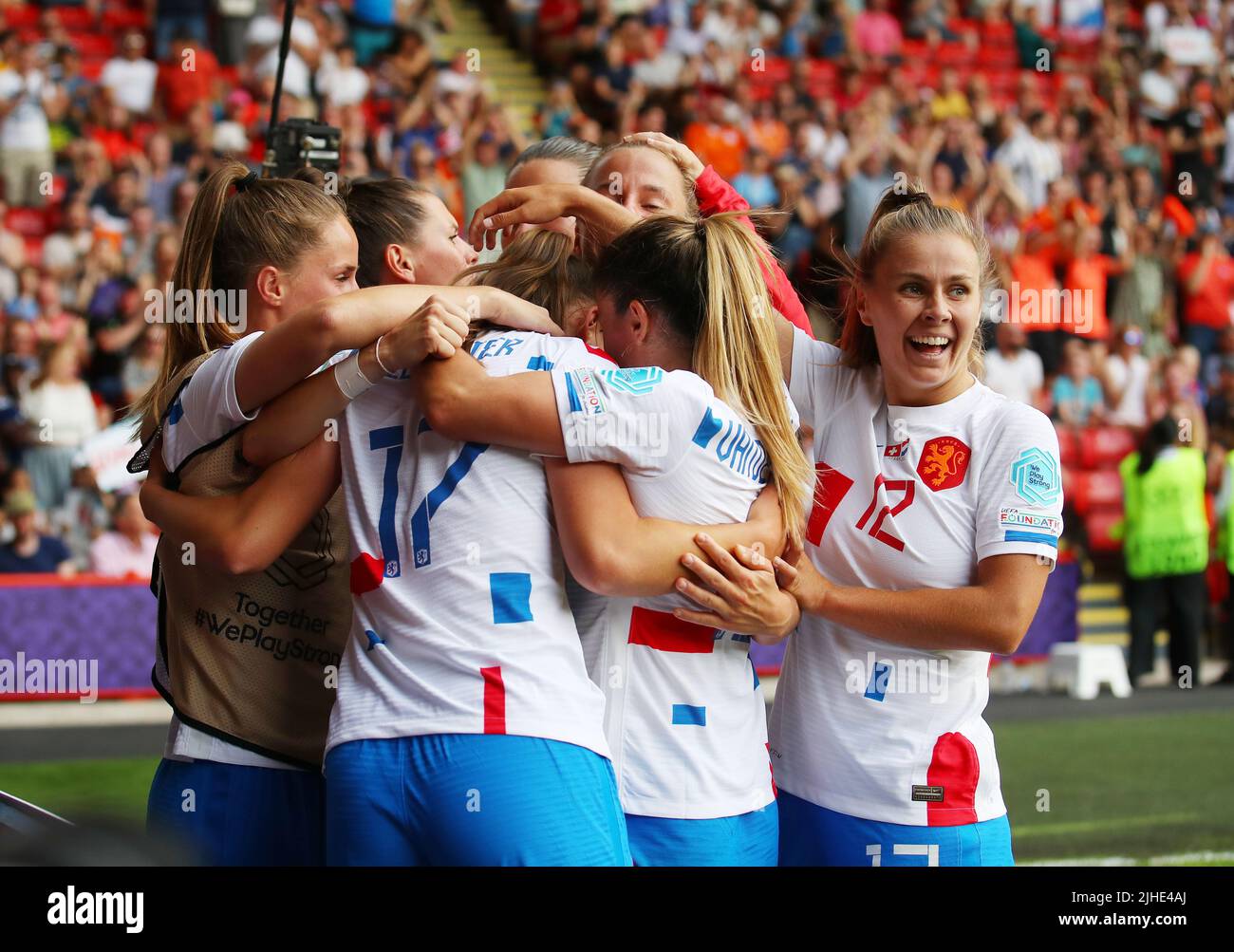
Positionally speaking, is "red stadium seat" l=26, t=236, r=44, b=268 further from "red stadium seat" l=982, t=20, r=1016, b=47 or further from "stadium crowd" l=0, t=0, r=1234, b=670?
"red stadium seat" l=982, t=20, r=1016, b=47

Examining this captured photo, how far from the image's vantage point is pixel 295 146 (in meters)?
3.82

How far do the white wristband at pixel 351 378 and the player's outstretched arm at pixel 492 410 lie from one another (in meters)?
0.15

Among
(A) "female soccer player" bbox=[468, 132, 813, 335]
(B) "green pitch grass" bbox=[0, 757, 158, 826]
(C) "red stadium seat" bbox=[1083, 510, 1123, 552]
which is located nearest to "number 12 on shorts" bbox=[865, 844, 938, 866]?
(A) "female soccer player" bbox=[468, 132, 813, 335]

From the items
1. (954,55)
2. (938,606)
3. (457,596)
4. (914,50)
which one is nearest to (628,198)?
(938,606)

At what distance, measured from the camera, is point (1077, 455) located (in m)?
12.4

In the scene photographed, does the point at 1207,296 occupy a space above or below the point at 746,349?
above

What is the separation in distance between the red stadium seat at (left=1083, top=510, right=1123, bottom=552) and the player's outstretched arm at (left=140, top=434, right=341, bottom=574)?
1111cm

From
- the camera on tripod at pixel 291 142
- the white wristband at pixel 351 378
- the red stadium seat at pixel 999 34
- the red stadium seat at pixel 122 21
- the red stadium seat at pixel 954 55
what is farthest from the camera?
the red stadium seat at pixel 999 34

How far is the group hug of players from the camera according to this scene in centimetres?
217

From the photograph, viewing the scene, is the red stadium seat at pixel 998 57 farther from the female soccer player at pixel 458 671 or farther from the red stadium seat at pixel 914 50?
the female soccer player at pixel 458 671

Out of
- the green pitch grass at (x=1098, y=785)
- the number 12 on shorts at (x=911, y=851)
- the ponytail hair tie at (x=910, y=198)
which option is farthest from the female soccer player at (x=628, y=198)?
the green pitch grass at (x=1098, y=785)

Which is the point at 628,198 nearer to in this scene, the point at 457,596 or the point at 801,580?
the point at 801,580

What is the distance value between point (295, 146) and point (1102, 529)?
33.9ft

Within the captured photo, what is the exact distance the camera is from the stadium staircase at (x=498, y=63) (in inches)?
611
